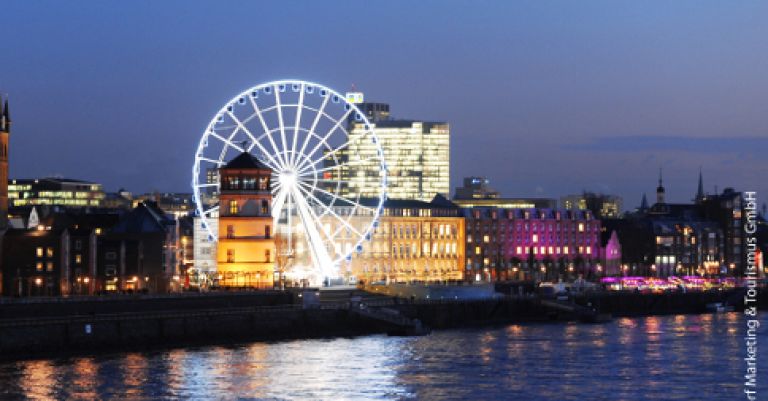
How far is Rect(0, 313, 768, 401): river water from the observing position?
271 ft

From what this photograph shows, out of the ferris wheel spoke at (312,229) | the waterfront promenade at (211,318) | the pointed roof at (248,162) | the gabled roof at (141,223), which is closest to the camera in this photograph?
the waterfront promenade at (211,318)

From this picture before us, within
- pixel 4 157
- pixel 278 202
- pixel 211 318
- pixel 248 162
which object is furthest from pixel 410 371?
pixel 4 157

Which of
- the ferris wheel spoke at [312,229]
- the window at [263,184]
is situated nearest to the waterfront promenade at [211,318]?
the ferris wheel spoke at [312,229]

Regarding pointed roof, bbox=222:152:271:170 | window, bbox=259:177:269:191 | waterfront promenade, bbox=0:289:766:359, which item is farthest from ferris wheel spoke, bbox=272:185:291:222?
waterfront promenade, bbox=0:289:766:359

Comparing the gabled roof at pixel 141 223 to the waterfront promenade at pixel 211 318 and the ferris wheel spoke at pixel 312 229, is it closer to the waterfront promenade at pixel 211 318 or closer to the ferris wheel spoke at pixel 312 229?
the waterfront promenade at pixel 211 318

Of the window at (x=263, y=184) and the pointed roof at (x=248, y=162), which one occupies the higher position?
the pointed roof at (x=248, y=162)

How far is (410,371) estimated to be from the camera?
9275 centimetres

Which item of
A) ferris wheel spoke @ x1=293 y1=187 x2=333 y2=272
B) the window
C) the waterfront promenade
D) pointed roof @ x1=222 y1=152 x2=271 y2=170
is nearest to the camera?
the waterfront promenade

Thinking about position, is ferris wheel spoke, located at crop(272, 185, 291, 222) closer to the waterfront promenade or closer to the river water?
the waterfront promenade

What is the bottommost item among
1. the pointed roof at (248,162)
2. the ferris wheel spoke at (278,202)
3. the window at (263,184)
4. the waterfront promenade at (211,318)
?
the waterfront promenade at (211,318)

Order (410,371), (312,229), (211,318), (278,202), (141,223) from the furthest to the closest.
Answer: (141,223) → (312,229) → (278,202) → (211,318) → (410,371)

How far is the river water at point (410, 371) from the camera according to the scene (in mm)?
82750

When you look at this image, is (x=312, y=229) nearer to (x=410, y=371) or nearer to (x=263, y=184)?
(x=263, y=184)

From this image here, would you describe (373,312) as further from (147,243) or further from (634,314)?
(634,314)
